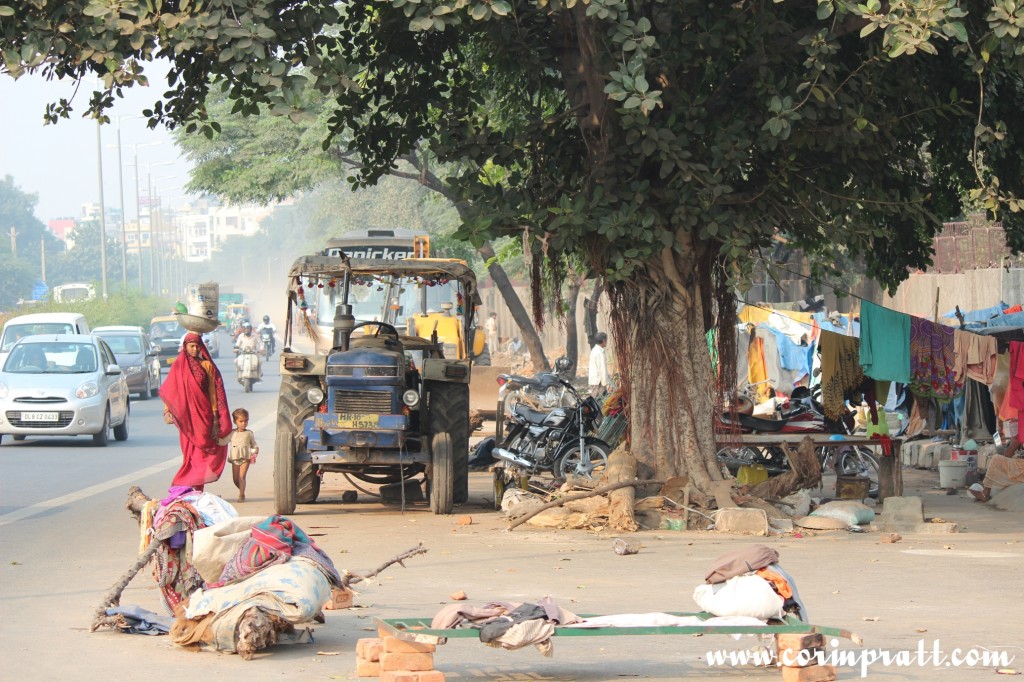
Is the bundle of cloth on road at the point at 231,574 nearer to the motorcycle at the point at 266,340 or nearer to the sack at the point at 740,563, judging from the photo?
the sack at the point at 740,563

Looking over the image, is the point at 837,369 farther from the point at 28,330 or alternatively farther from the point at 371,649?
the point at 28,330

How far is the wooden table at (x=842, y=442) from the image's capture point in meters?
14.1

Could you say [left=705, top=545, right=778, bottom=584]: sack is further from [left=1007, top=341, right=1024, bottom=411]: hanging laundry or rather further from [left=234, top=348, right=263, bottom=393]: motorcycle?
[left=234, top=348, right=263, bottom=393]: motorcycle

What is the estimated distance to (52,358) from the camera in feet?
73.0

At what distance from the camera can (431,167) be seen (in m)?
34.8

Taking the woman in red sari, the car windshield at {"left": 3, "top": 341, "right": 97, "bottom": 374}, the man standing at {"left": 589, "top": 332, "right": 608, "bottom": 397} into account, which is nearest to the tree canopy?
the woman in red sari

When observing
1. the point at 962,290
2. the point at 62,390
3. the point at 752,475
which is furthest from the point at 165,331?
the point at 752,475

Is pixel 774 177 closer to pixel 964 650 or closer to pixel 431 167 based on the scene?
pixel 964 650

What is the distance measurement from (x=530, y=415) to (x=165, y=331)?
3575 cm

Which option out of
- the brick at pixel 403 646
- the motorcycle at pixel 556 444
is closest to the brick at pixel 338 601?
the brick at pixel 403 646

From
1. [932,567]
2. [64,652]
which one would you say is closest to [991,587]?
[932,567]

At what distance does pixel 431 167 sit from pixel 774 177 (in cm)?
2320

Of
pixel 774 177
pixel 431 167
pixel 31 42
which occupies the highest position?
pixel 431 167

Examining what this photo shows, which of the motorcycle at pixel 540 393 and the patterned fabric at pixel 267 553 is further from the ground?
the motorcycle at pixel 540 393
